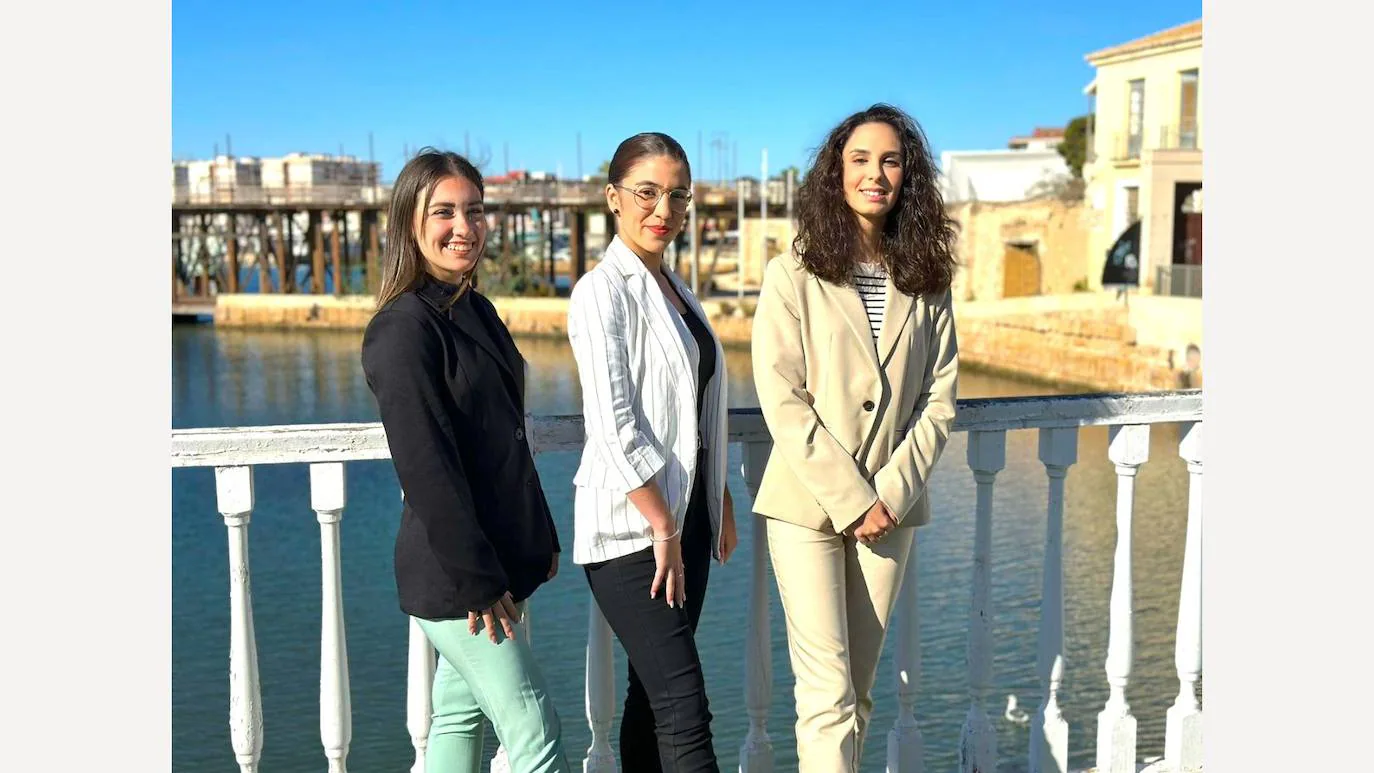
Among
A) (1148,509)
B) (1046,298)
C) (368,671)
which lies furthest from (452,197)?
(1046,298)

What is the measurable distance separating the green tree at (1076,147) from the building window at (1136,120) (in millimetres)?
9523

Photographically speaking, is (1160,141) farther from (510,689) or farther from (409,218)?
(510,689)

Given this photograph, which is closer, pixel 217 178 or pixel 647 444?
pixel 647 444

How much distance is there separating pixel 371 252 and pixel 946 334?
3805 cm

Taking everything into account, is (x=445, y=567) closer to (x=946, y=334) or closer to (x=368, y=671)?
(x=946, y=334)

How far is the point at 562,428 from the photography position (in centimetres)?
246

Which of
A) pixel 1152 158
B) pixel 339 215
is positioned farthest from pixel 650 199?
pixel 339 215

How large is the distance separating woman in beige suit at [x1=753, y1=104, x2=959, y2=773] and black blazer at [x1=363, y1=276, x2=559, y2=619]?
0.49 metres

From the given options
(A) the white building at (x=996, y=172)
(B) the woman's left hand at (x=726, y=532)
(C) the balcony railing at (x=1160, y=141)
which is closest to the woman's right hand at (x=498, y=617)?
(B) the woman's left hand at (x=726, y=532)

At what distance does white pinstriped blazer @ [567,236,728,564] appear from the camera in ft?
6.91

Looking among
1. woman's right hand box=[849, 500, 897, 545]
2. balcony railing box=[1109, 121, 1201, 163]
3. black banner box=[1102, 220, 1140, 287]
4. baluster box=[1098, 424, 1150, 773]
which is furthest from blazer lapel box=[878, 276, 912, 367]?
balcony railing box=[1109, 121, 1201, 163]

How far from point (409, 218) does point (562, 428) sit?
1.86ft

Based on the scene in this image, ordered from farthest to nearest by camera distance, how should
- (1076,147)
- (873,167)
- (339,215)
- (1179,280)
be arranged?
(339,215), (1076,147), (1179,280), (873,167)

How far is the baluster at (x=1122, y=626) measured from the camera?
9.29 ft
